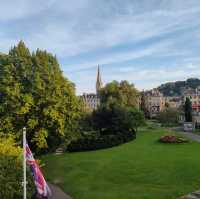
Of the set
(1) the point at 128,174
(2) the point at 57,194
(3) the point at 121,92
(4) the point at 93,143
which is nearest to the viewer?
(2) the point at 57,194

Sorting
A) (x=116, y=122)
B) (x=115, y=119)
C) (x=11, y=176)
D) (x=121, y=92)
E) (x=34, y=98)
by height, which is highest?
(x=121, y=92)

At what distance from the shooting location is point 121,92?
76.2m

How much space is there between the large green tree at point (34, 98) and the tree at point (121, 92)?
42.9m

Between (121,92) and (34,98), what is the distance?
4685 centimetres

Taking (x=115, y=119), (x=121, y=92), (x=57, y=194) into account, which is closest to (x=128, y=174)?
(x=57, y=194)

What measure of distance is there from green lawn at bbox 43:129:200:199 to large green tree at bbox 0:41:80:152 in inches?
140

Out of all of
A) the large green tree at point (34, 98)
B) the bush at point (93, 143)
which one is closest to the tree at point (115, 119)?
the bush at point (93, 143)

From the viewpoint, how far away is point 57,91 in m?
31.8

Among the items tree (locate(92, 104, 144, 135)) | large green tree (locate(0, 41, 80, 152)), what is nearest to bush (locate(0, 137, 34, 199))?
large green tree (locate(0, 41, 80, 152))

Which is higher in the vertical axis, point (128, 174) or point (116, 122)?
point (116, 122)

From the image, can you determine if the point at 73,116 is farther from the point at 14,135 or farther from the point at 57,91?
the point at 14,135

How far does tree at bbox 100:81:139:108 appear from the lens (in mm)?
76250

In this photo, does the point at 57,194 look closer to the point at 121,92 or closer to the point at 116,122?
the point at 116,122

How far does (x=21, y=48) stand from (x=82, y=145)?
51.3ft
